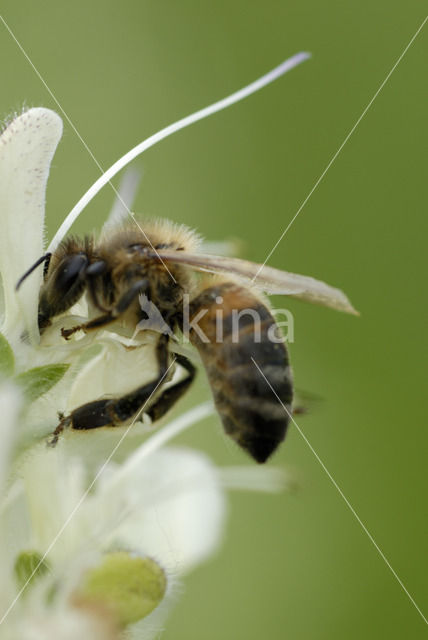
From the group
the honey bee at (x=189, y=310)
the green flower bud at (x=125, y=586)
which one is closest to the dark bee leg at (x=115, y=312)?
the honey bee at (x=189, y=310)

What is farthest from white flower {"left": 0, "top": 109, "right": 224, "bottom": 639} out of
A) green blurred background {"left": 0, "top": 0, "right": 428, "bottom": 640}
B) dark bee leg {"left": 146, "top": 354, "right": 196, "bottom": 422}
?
green blurred background {"left": 0, "top": 0, "right": 428, "bottom": 640}

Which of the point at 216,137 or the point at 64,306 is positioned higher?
the point at 64,306

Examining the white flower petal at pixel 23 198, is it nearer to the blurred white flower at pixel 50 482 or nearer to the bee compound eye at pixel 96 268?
the blurred white flower at pixel 50 482

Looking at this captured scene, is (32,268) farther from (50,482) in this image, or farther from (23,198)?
(50,482)

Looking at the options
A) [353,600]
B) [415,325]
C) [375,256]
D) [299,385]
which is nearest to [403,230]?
[375,256]

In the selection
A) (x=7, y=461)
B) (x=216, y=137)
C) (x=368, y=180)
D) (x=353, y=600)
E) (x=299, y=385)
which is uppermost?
(x=7, y=461)

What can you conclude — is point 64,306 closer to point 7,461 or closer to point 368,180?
point 7,461
